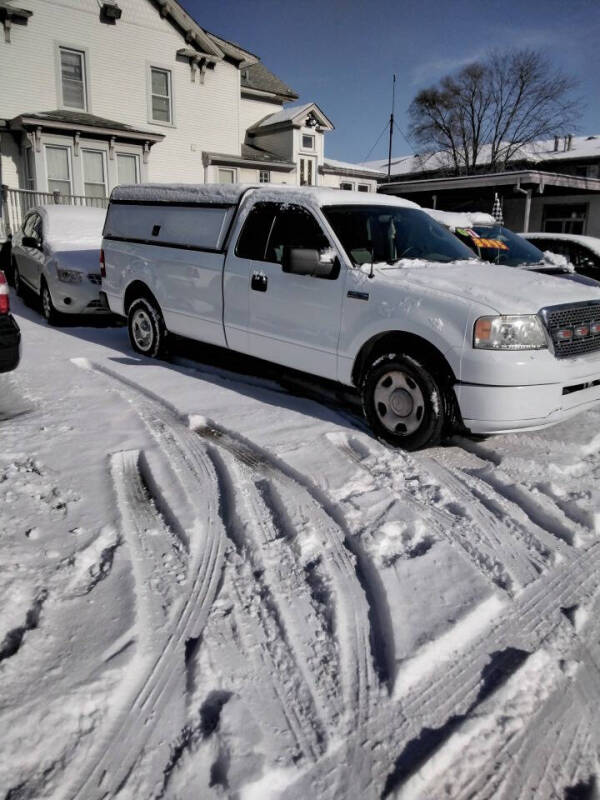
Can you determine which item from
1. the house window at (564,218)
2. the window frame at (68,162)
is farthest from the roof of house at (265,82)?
the house window at (564,218)

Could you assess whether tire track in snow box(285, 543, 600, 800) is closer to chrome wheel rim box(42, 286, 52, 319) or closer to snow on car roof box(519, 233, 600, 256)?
chrome wheel rim box(42, 286, 52, 319)

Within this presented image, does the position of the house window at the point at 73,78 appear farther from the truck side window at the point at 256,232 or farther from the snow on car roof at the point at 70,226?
the truck side window at the point at 256,232

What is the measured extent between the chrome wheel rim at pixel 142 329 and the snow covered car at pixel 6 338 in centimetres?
202

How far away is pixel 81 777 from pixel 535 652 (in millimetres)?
1732

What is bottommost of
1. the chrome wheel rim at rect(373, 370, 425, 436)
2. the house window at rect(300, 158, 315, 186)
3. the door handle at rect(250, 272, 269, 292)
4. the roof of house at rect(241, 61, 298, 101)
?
the chrome wheel rim at rect(373, 370, 425, 436)

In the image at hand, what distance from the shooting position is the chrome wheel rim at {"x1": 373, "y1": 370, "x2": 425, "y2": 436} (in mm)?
4512

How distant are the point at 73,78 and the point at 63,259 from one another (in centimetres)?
1353

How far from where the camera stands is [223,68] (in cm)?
2208

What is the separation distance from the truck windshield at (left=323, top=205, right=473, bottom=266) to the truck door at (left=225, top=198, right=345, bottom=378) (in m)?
0.21

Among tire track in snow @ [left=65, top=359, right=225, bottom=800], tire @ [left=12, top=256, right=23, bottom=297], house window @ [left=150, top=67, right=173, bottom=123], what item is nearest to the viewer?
tire track in snow @ [left=65, top=359, right=225, bottom=800]

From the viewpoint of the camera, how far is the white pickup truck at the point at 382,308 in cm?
419

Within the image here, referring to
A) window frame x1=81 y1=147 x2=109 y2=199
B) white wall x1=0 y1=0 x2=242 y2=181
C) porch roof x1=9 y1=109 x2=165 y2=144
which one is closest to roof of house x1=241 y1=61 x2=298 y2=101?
white wall x1=0 y1=0 x2=242 y2=181

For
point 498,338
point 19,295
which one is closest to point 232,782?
point 498,338

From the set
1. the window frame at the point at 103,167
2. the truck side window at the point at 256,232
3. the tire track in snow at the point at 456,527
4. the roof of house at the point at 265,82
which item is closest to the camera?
the tire track in snow at the point at 456,527
